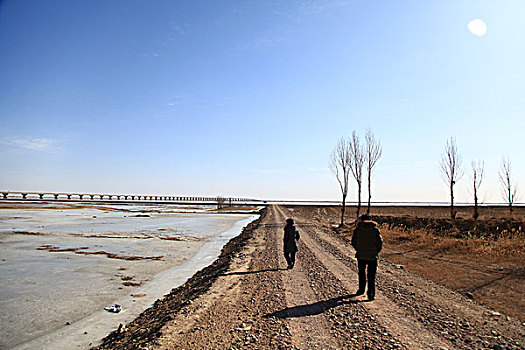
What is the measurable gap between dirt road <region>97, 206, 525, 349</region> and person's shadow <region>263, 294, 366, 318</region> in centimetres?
2

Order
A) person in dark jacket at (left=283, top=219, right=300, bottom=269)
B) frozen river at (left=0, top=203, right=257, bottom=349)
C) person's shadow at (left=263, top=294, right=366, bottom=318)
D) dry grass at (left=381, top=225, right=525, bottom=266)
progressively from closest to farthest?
person's shadow at (left=263, top=294, right=366, bottom=318) < frozen river at (left=0, top=203, right=257, bottom=349) < person in dark jacket at (left=283, top=219, right=300, bottom=269) < dry grass at (left=381, top=225, right=525, bottom=266)

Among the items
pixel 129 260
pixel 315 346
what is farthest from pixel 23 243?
pixel 315 346

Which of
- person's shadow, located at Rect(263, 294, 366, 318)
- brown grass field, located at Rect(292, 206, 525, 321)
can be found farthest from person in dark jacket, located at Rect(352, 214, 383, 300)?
brown grass field, located at Rect(292, 206, 525, 321)

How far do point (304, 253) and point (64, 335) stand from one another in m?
10.9

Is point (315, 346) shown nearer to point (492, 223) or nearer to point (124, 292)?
point (124, 292)

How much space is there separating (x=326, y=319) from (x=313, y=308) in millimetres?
747

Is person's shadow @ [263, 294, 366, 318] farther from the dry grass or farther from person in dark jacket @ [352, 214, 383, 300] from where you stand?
the dry grass

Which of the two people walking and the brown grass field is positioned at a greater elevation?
the two people walking

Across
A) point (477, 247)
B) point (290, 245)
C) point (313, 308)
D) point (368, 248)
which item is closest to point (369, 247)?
point (368, 248)

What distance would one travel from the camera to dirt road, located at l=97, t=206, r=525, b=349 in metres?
5.75

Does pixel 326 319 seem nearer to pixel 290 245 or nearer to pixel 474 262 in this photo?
pixel 290 245

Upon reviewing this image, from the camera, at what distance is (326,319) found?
6777mm

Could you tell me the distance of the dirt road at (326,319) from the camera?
5754 mm

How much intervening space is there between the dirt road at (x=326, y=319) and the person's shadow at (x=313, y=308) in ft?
0.07
